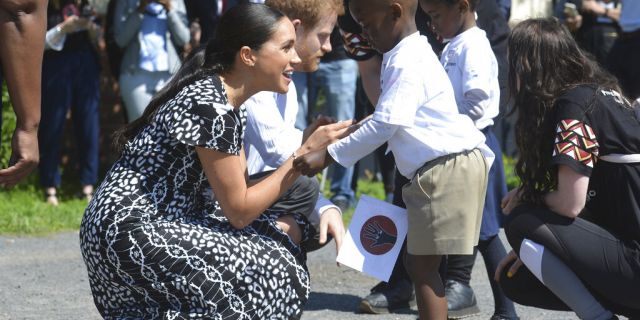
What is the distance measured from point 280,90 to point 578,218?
1238mm

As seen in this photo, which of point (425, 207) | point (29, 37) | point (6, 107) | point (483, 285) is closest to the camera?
point (29, 37)

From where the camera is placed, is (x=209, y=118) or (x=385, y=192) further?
(x=385, y=192)

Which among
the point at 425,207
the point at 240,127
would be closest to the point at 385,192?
the point at 425,207

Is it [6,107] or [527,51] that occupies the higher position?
[527,51]

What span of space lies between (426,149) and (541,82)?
52 cm

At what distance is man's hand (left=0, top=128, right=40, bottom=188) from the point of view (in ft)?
10.9

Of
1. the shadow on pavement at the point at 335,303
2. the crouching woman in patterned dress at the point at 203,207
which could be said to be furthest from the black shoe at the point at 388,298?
the crouching woman in patterned dress at the point at 203,207

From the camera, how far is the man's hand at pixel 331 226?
14.2ft

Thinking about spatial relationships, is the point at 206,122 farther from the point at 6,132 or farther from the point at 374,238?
the point at 6,132

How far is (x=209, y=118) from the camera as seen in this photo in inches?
145

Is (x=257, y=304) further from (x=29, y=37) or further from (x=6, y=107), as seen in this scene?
(x=6, y=107)

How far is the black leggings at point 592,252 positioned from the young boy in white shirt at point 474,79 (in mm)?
787

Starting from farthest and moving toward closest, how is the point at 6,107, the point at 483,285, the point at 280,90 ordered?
the point at 6,107, the point at 483,285, the point at 280,90

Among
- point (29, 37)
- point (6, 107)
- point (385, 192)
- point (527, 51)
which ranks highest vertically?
point (29, 37)
